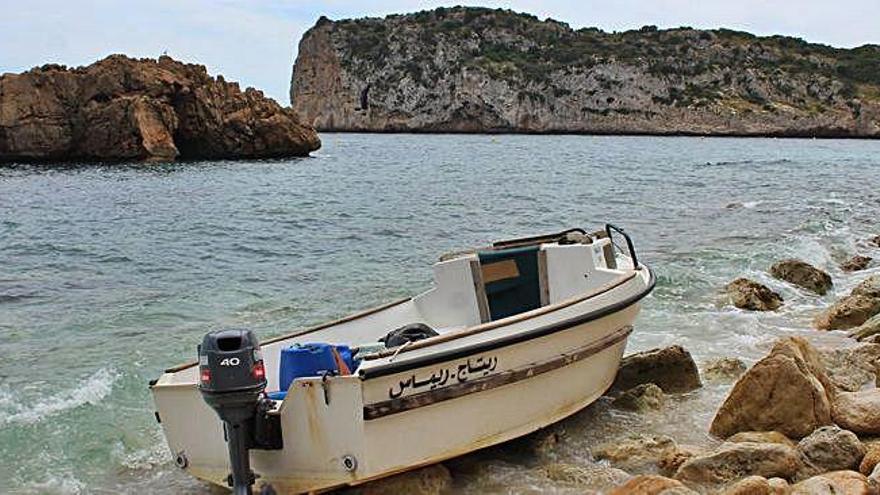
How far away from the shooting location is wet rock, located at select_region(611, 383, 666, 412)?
28.2 feet

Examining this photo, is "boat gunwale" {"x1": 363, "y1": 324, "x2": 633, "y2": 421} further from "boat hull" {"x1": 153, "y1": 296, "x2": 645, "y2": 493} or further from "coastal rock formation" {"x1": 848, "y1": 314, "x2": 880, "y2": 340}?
"coastal rock formation" {"x1": 848, "y1": 314, "x2": 880, "y2": 340}

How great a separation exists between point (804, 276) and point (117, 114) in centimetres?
4780

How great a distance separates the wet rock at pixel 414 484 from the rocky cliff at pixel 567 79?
120 metres

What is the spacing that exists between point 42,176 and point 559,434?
142 feet

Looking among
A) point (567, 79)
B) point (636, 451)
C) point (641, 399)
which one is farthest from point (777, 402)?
point (567, 79)

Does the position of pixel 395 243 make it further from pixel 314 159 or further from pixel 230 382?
pixel 314 159

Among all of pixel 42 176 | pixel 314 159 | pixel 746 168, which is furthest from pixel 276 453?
Answer: pixel 314 159

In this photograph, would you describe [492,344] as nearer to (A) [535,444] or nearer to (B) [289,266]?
(A) [535,444]

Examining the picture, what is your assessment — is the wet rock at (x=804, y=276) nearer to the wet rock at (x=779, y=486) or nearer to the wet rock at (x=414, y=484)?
the wet rock at (x=779, y=486)

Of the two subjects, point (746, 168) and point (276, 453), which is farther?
point (746, 168)

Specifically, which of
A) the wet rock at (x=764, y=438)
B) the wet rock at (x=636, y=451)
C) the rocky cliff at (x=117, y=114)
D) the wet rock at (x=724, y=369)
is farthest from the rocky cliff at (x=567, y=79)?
the wet rock at (x=636, y=451)

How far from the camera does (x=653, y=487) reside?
598 centimetres

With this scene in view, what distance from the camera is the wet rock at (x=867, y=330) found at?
1095 centimetres

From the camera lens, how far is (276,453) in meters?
6.28
